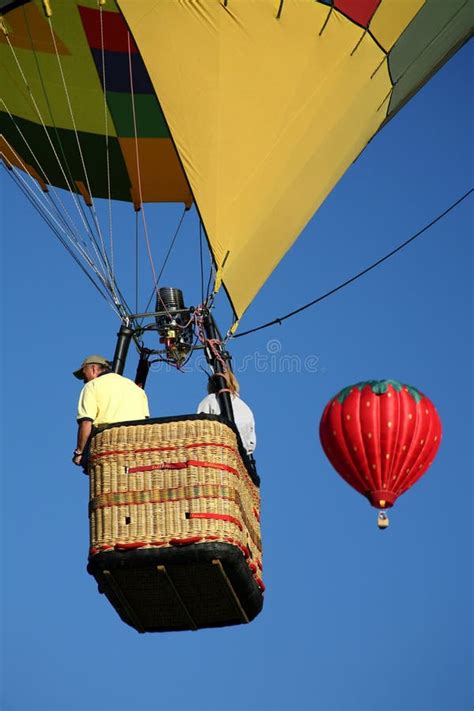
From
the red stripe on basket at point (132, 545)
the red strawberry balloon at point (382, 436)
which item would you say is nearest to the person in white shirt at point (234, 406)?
the red stripe on basket at point (132, 545)

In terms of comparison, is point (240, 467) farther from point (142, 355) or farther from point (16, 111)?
point (16, 111)

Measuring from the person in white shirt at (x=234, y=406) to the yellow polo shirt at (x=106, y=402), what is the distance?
40cm

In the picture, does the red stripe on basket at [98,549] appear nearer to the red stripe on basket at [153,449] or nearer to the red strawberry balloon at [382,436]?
the red stripe on basket at [153,449]

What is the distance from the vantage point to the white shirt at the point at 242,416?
8203 millimetres

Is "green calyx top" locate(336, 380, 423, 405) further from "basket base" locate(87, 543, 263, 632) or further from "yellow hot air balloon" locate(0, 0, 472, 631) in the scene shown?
"basket base" locate(87, 543, 263, 632)

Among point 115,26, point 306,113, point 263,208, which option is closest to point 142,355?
point 263,208

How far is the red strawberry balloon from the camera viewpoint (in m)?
9.49

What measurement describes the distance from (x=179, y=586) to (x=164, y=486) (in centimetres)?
53

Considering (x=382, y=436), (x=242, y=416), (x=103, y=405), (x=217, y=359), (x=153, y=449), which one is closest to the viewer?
(x=153, y=449)

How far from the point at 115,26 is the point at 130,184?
1.61 meters

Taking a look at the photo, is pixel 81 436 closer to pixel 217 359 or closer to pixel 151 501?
pixel 151 501

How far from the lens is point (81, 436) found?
795 centimetres

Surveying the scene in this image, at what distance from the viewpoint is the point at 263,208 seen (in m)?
9.29

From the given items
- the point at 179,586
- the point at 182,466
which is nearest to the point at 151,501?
the point at 182,466
